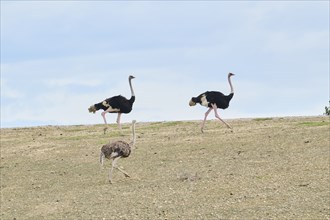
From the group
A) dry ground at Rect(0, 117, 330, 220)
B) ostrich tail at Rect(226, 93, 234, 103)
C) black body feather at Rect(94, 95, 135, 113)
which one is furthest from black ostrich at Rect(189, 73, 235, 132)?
black body feather at Rect(94, 95, 135, 113)

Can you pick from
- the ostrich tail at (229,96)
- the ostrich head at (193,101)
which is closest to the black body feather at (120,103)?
the ostrich head at (193,101)

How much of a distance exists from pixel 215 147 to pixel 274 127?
533 centimetres

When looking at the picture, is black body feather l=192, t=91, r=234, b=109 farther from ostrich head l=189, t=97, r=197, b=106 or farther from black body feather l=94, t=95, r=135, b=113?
black body feather l=94, t=95, r=135, b=113

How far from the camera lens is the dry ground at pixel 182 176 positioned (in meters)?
15.0

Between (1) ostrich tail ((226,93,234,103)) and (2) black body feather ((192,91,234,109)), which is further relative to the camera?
(1) ostrich tail ((226,93,234,103))

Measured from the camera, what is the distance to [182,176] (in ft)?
59.6

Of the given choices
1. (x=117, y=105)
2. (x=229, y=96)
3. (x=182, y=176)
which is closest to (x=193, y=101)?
(x=229, y=96)

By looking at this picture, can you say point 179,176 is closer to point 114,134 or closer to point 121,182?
point 121,182

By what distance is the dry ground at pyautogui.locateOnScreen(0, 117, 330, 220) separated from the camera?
15.0m

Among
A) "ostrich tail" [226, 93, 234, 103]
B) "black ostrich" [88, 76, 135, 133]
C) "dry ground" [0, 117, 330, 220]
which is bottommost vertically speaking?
"dry ground" [0, 117, 330, 220]

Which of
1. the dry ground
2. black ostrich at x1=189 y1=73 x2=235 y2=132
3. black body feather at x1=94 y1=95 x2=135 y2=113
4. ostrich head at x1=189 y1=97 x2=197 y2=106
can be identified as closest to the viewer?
the dry ground

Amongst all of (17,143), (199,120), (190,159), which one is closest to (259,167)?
(190,159)

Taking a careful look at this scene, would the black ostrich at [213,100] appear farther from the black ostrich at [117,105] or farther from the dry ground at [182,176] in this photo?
the black ostrich at [117,105]

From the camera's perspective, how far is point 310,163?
742 inches
